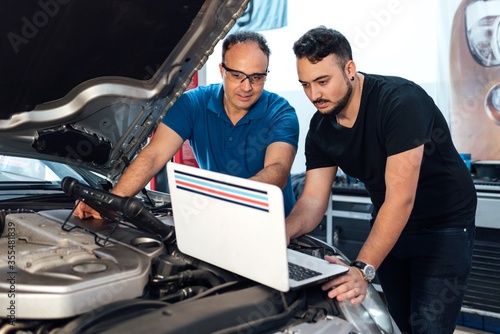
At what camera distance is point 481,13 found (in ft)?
12.9

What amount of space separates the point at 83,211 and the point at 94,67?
0.46 m

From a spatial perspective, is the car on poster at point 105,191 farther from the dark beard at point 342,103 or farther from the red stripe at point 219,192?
the dark beard at point 342,103

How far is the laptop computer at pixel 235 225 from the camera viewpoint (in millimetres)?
1167

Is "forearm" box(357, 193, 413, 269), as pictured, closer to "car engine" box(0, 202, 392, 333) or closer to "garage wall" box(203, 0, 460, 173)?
"car engine" box(0, 202, 392, 333)

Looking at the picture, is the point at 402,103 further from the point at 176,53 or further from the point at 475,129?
the point at 475,129

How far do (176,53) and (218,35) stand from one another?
6.1 inches

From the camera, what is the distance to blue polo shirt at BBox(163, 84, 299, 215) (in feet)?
6.89

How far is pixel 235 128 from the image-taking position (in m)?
2.14

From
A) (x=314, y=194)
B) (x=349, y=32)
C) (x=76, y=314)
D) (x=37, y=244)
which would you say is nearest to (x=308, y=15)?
(x=349, y=32)

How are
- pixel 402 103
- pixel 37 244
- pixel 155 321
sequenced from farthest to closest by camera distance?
pixel 402 103
pixel 37 244
pixel 155 321

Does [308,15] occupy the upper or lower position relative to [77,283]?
upper
